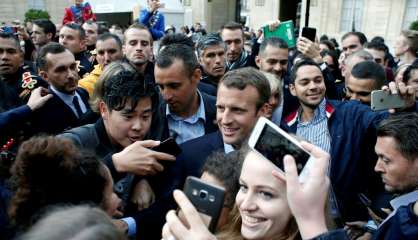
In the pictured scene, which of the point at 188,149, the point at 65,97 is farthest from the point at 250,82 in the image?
the point at 65,97

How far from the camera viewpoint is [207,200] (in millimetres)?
1210

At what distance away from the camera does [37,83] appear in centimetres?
355

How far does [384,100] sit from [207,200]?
1961mm

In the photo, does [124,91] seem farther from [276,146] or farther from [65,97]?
[65,97]

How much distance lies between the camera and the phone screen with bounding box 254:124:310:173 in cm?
124

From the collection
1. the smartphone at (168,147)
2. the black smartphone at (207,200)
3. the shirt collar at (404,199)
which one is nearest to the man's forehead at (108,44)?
the smartphone at (168,147)

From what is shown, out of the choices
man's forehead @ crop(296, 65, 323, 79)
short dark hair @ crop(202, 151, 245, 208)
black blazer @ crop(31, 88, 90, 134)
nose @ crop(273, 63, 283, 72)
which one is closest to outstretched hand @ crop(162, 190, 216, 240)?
short dark hair @ crop(202, 151, 245, 208)

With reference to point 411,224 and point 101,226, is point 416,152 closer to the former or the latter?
point 411,224

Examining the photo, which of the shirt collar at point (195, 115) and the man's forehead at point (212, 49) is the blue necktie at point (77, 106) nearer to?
the shirt collar at point (195, 115)

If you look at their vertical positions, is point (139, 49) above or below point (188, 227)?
above

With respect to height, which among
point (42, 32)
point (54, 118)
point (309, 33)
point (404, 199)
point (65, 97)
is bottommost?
point (404, 199)

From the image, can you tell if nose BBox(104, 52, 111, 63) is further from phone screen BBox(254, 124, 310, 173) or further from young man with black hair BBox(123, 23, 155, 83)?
phone screen BBox(254, 124, 310, 173)

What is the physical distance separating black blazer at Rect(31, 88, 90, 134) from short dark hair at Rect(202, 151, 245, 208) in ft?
4.69

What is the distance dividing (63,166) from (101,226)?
1.73 feet
